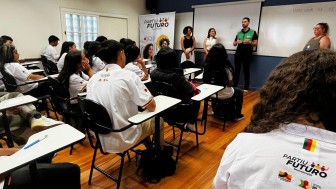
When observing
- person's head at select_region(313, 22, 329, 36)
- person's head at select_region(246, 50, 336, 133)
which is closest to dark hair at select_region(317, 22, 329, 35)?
person's head at select_region(313, 22, 329, 36)

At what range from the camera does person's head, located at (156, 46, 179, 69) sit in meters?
2.06

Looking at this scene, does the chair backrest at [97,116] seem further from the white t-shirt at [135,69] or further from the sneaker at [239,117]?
the sneaker at [239,117]

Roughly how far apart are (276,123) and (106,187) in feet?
5.41

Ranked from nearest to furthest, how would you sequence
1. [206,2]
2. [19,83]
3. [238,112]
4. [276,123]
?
[276,123], [19,83], [238,112], [206,2]

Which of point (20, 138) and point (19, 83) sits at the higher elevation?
point (19, 83)

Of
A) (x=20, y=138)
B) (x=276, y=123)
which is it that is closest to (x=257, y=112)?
(x=276, y=123)

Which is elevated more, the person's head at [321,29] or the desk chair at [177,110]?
the person's head at [321,29]

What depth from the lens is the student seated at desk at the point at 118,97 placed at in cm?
158

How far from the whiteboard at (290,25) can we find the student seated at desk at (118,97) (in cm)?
413

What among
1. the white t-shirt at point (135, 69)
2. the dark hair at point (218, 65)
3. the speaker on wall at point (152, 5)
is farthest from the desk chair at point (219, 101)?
the speaker on wall at point (152, 5)

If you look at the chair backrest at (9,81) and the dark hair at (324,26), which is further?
the dark hair at (324,26)

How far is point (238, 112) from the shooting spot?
3316 mm

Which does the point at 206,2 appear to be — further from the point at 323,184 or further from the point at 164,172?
the point at 323,184

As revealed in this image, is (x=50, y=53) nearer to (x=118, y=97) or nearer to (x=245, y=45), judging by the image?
(x=118, y=97)
